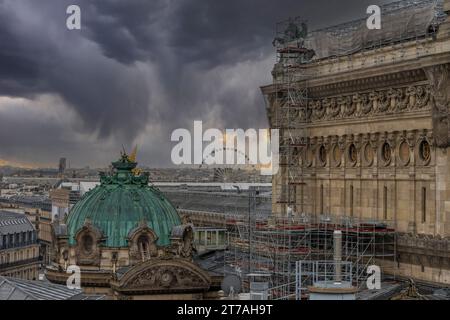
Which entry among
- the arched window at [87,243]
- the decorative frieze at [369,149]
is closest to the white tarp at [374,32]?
the decorative frieze at [369,149]

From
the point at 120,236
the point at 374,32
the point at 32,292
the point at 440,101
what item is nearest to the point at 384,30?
the point at 374,32

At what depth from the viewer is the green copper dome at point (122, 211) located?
67688 millimetres

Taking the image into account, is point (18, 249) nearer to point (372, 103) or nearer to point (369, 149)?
point (369, 149)

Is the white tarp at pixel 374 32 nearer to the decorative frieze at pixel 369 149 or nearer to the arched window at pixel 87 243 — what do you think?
the decorative frieze at pixel 369 149

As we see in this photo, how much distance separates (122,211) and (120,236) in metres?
1.96

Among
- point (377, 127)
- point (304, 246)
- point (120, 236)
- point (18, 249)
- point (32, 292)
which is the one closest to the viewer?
point (32, 292)

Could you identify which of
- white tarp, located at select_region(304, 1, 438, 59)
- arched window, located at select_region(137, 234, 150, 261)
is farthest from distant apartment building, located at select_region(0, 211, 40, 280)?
white tarp, located at select_region(304, 1, 438, 59)

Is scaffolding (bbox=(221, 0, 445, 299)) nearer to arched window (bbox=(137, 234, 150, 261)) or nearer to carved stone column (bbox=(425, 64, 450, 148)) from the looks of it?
carved stone column (bbox=(425, 64, 450, 148))

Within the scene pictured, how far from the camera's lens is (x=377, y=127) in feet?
200

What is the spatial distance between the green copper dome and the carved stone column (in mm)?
22629

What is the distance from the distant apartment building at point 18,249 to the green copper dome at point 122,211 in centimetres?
4959
